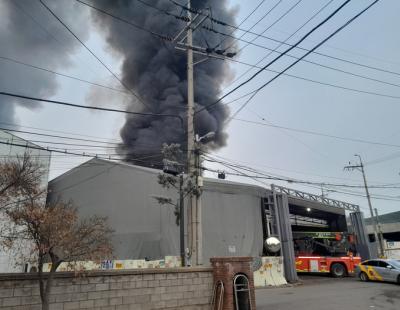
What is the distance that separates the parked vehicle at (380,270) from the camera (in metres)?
18.8

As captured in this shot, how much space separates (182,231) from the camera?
1984 cm

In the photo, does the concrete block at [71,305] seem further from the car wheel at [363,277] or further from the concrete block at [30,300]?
the car wheel at [363,277]

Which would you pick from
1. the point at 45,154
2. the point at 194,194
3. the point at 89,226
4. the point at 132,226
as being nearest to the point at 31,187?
the point at 89,226

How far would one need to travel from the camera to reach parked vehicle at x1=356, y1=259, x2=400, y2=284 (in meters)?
18.8

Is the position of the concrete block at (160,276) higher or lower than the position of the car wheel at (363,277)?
higher

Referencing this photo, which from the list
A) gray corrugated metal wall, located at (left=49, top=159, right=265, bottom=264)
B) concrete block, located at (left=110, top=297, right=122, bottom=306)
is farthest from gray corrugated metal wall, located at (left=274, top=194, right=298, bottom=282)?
concrete block, located at (left=110, top=297, right=122, bottom=306)

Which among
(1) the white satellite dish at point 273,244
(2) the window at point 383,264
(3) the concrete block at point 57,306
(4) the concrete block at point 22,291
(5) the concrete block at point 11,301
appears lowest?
(3) the concrete block at point 57,306

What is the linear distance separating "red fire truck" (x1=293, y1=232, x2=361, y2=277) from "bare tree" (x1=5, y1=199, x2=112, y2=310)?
2072 centimetres

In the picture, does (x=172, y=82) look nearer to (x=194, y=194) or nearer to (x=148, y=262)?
(x=148, y=262)

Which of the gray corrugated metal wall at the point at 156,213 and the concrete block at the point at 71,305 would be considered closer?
the concrete block at the point at 71,305

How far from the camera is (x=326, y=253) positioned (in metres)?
25.4

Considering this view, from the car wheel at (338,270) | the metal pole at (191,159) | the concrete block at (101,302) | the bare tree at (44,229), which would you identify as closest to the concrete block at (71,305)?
the concrete block at (101,302)

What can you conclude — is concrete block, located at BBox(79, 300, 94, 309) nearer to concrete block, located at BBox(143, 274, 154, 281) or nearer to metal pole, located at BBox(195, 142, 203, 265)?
concrete block, located at BBox(143, 274, 154, 281)

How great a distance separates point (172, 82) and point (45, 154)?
11.6 m
